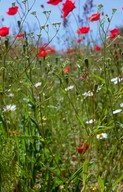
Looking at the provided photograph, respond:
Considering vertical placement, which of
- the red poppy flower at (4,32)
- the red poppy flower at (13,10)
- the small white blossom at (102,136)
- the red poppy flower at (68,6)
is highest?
the red poppy flower at (13,10)

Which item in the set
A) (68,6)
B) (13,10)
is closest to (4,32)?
(13,10)

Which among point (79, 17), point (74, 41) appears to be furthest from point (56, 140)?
point (74, 41)

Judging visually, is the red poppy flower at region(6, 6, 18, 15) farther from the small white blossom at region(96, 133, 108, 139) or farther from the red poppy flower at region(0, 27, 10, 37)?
the small white blossom at region(96, 133, 108, 139)

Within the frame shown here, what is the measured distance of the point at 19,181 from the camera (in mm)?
2086

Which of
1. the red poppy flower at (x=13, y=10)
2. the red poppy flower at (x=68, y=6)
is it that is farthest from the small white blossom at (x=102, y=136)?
the red poppy flower at (x=13, y=10)

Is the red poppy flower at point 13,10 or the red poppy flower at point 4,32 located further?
the red poppy flower at point 13,10

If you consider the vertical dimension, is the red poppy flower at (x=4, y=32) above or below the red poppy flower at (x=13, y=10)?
below

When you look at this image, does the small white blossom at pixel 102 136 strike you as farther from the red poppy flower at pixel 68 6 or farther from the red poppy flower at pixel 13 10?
the red poppy flower at pixel 13 10

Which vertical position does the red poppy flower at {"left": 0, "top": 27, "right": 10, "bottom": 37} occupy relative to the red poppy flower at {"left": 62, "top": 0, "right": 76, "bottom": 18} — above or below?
below

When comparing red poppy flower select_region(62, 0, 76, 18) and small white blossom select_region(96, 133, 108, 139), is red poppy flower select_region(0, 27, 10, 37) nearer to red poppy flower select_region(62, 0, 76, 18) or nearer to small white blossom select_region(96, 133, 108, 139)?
red poppy flower select_region(62, 0, 76, 18)

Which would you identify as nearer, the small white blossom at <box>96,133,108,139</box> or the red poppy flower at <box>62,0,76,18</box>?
the red poppy flower at <box>62,0,76,18</box>

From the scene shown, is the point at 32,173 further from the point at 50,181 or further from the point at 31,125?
the point at 31,125

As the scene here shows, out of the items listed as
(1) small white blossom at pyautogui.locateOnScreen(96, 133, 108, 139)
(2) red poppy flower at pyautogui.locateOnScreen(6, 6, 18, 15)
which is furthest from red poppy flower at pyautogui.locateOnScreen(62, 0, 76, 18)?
(1) small white blossom at pyautogui.locateOnScreen(96, 133, 108, 139)

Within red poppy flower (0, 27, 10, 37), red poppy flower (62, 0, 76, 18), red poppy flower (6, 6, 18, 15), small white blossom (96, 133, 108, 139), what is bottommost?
small white blossom (96, 133, 108, 139)
